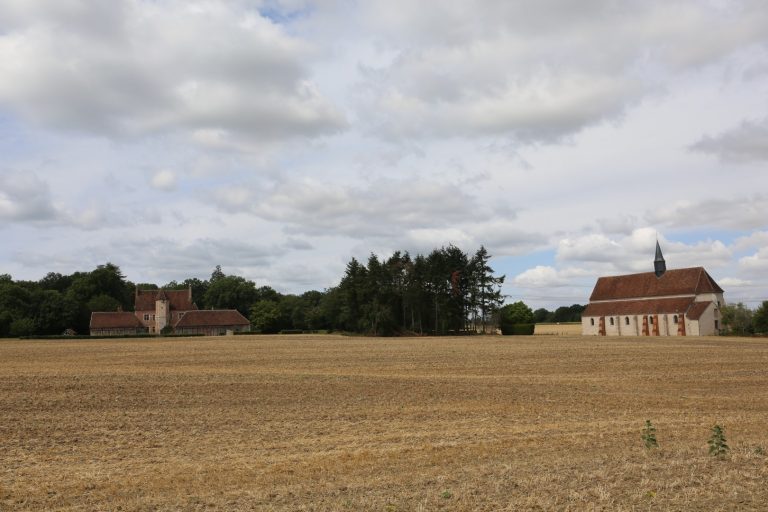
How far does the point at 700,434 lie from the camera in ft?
A: 47.9

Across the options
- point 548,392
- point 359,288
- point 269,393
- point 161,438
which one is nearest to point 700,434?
point 548,392

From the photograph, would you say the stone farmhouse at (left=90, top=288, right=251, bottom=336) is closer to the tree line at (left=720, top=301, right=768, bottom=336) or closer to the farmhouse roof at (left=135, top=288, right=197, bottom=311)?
the farmhouse roof at (left=135, top=288, right=197, bottom=311)

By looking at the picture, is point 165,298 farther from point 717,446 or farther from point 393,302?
point 717,446

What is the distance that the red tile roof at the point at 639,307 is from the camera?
8738 cm

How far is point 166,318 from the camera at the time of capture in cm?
13138

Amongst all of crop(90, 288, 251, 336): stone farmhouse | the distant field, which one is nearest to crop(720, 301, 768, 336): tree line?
the distant field

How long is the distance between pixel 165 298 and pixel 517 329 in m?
75.4

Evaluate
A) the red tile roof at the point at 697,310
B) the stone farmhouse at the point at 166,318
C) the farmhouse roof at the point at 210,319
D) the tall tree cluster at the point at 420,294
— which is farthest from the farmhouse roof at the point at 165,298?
the red tile roof at the point at 697,310

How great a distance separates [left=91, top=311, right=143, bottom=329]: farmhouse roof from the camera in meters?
120

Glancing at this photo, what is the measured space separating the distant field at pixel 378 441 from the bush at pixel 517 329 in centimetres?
6669

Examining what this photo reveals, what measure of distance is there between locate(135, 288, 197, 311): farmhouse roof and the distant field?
353ft

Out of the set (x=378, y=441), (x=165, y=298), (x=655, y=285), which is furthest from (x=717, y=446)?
(x=165, y=298)

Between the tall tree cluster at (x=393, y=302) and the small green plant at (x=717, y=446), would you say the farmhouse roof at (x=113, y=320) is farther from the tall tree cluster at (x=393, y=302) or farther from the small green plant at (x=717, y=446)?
the small green plant at (x=717, y=446)

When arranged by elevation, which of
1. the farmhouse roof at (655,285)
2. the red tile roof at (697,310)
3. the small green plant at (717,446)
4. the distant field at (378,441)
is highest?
the farmhouse roof at (655,285)
